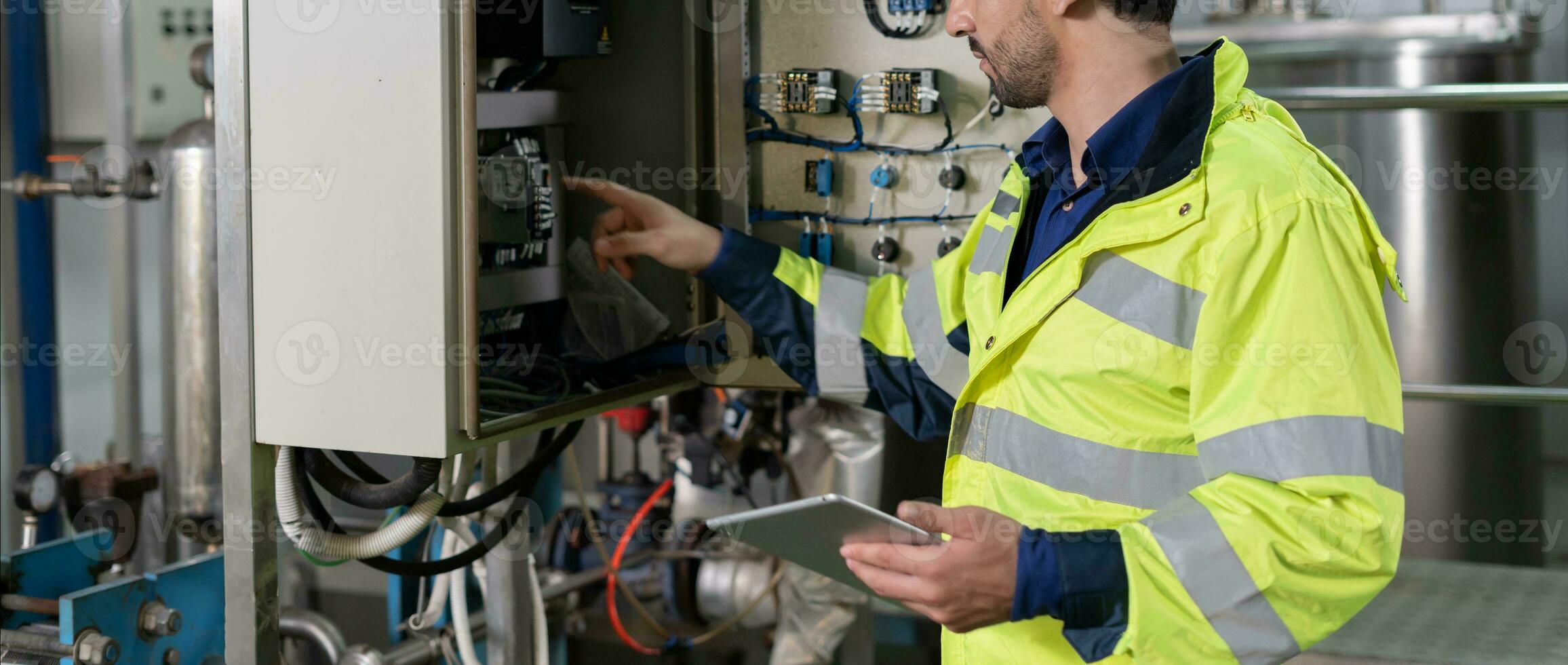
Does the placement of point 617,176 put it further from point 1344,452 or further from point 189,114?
point 189,114

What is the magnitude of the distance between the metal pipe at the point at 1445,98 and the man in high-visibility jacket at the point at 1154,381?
72cm

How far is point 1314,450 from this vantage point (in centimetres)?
98

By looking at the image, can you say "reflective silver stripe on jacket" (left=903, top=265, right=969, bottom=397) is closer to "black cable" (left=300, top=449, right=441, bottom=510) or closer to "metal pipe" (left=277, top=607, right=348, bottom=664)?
"black cable" (left=300, top=449, right=441, bottom=510)

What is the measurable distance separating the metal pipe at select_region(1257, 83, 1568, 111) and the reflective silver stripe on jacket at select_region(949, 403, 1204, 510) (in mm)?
947

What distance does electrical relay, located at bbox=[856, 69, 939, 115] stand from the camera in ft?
5.98

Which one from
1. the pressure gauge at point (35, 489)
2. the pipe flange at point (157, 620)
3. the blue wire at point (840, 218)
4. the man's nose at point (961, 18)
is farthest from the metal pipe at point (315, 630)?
the man's nose at point (961, 18)

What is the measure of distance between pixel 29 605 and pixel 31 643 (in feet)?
0.42

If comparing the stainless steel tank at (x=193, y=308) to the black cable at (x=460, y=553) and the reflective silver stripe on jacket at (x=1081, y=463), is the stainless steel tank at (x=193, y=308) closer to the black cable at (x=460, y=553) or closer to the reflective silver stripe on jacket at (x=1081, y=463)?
the black cable at (x=460, y=553)

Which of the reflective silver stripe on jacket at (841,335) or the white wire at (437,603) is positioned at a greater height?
the reflective silver stripe on jacket at (841,335)

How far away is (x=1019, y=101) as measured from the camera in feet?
4.37

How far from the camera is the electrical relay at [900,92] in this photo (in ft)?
5.98

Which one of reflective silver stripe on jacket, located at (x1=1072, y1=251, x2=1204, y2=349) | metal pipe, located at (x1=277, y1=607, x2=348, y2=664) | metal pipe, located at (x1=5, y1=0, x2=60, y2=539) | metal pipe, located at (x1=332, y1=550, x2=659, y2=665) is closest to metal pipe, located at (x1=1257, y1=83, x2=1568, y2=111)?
reflective silver stripe on jacket, located at (x1=1072, y1=251, x2=1204, y2=349)

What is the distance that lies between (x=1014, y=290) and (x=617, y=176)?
0.88 m

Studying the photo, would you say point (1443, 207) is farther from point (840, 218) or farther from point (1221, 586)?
point (1221, 586)
